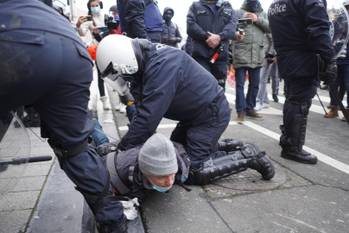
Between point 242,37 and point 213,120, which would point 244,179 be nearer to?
point 213,120

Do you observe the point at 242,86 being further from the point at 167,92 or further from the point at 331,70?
the point at 167,92

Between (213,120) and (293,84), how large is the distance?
1028 millimetres

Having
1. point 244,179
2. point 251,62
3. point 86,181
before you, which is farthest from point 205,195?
point 251,62

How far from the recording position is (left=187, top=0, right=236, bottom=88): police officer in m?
4.88

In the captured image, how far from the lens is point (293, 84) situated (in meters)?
3.62

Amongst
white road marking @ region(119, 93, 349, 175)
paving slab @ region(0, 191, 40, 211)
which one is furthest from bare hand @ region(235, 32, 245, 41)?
paving slab @ region(0, 191, 40, 211)

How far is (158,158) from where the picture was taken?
2.26m

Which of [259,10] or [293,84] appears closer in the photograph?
[293,84]

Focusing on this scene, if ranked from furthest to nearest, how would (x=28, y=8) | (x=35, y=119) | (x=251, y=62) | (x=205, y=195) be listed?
(x=251, y=62), (x=35, y=119), (x=205, y=195), (x=28, y=8)

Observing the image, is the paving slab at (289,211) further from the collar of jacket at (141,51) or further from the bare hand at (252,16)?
the bare hand at (252,16)

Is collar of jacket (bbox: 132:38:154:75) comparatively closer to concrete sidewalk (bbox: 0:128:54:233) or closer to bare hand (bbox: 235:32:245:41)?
concrete sidewalk (bbox: 0:128:54:233)

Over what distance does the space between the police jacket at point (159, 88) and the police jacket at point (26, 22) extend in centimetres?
102

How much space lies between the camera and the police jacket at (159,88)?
2.60m

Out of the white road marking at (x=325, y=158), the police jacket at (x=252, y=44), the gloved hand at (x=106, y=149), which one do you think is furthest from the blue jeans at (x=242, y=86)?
the gloved hand at (x=106, y=149)
